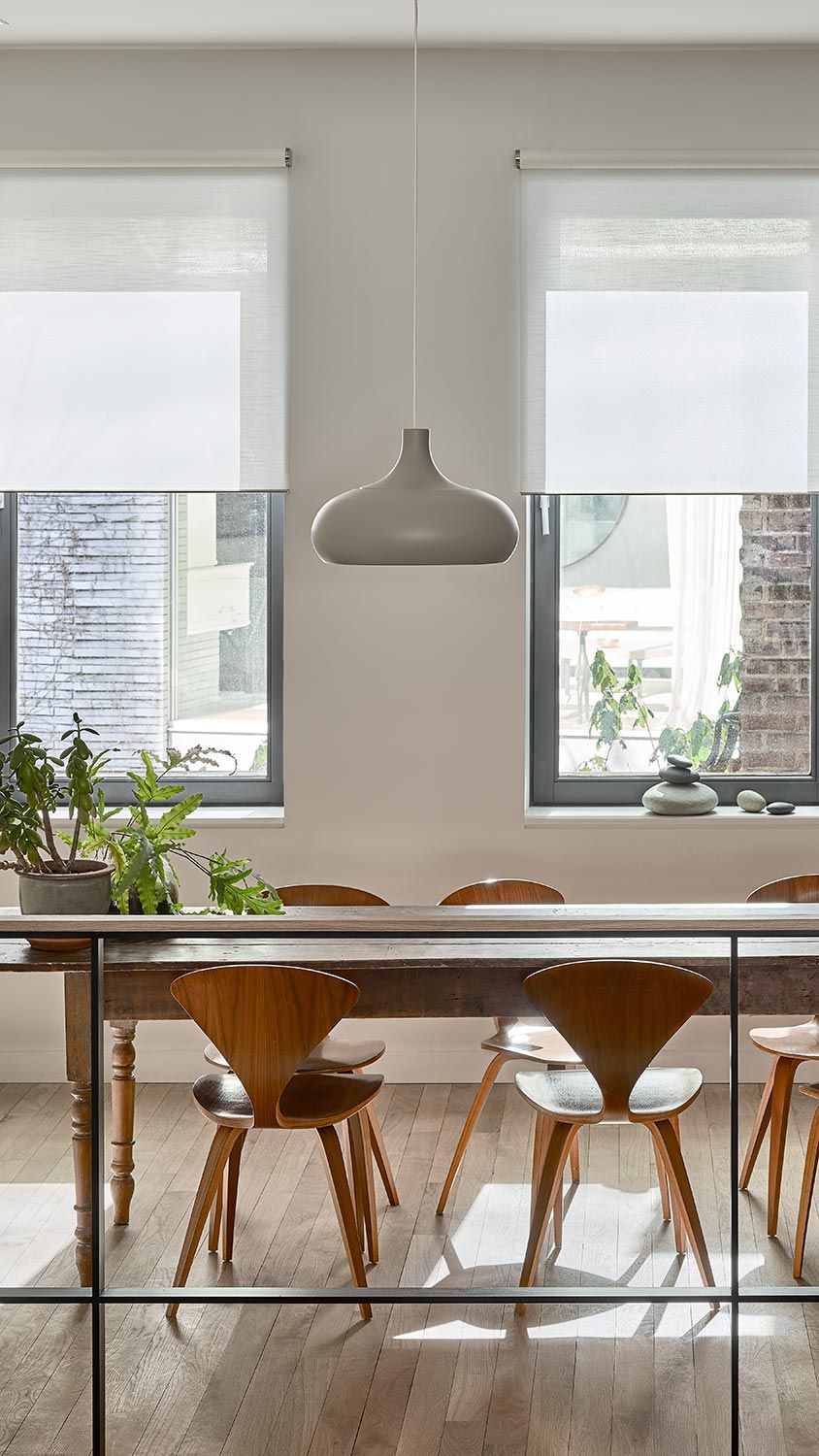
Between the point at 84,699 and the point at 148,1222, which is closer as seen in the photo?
the point at 148,1222

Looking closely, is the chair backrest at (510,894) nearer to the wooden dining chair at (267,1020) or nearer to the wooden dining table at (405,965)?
the wooden dining table at (405,965)

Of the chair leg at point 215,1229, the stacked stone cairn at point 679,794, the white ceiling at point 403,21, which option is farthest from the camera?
the stacked stone cairn at point 679,794

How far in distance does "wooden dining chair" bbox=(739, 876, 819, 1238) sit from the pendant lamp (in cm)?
150

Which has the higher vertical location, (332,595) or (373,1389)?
(332,595)

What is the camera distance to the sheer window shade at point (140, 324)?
438cm

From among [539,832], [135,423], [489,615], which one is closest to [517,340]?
[489,615]

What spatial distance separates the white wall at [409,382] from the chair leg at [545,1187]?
5.38 ft

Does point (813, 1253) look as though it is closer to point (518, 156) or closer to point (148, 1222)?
point (148, 1222)

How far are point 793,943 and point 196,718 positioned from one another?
243 cm

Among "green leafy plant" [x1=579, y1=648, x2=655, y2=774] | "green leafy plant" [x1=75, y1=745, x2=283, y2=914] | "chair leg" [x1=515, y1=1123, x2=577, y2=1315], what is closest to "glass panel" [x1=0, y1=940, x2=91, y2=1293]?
"green leafy plant" [x1=75, y1=745, x2=283, y2=914]

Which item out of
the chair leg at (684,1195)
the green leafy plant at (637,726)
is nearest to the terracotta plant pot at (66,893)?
the chair leg at (684,1195)

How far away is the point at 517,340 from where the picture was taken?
439 centimetres

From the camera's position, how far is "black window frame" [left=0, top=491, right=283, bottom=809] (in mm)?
4668

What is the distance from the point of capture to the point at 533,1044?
11.1 feet
